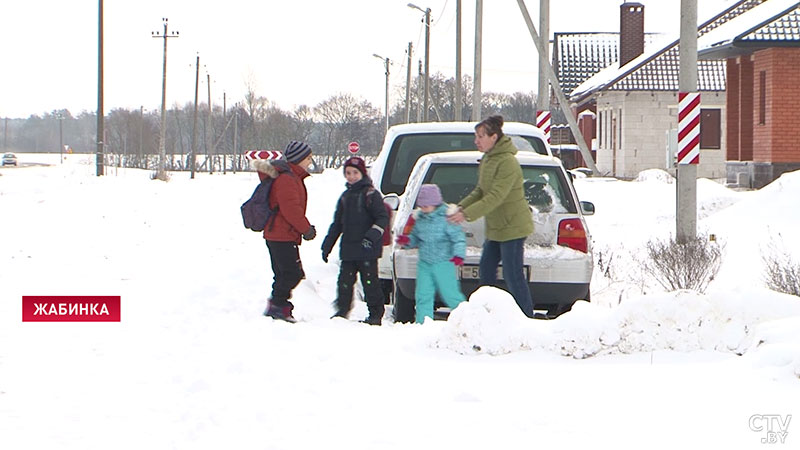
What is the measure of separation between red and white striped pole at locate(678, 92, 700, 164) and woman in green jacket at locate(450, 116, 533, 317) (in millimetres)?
5831

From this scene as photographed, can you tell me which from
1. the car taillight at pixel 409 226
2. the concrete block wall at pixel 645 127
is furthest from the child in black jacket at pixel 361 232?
the concrete block wall at pixel 645 127

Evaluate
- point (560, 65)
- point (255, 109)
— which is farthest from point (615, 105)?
point (255, 109)

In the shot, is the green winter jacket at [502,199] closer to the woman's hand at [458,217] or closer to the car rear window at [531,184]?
the woman's hand at [458,217]

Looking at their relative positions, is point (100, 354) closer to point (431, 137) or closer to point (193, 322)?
point (193, 322)

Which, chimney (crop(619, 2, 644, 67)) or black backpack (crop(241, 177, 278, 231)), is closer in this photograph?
black backpack (crop(241, 177, 278, 231))

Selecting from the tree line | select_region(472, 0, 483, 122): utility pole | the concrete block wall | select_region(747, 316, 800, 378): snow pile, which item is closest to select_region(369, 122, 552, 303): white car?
select_region(747, 316, 800, 378): snow pile

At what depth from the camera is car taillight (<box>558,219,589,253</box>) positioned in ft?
27.0

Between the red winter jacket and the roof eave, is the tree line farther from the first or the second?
the red winter jacket

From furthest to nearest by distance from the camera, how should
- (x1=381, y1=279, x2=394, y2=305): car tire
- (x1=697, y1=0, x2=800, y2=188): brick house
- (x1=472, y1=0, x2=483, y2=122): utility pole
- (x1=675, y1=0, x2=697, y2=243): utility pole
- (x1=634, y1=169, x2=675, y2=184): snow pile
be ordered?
(x1=634, y1=169, x2=675, y2=184): snow pile → (x1=472, y1=0, x2=483, y2=122): utility pole → (x1=697, y1=0, x2=800, y2=188): brick house → (x1=675, y1=0, x2=697, y2=243): utility pole → (x1=381, y1=279, x2=394, y2=305): car tire

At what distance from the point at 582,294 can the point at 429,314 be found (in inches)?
45.2

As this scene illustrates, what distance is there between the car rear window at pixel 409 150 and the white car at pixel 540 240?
148 cm

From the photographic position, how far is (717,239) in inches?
576

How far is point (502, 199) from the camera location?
25.1 feet

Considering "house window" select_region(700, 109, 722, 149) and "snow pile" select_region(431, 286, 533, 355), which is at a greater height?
"house window" select_region(700, 109, 722, 149)
